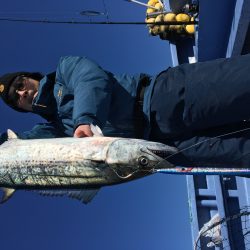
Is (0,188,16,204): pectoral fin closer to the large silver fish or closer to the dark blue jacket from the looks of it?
the large silver fish

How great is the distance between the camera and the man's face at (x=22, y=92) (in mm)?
→ 3076

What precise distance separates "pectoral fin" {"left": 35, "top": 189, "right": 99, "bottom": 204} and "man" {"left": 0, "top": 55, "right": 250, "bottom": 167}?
39cm

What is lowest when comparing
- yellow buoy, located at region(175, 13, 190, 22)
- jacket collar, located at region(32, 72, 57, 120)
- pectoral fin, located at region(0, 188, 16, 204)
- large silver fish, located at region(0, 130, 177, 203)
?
pectoral fin, located at region(0, 188, 16, 204)

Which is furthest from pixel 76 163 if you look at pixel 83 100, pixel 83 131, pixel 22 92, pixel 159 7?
pixel 159 7

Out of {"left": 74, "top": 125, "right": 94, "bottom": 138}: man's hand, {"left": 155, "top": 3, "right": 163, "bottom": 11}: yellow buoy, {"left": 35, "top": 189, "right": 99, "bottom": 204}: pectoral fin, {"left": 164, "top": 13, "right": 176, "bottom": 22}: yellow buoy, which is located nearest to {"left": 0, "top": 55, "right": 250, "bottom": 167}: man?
{"left": 74, "top": 125, "right": 94, "bottom": 138}: man's hand

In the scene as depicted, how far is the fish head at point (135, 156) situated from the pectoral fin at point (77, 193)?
0.29m

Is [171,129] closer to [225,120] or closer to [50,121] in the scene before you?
[225,120]

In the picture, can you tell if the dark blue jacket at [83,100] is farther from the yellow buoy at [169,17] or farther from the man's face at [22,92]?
the yellow buoy at [169,17]

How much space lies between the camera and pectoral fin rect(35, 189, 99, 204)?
2.45 m

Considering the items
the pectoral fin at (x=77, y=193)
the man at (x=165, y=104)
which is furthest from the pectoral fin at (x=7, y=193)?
the man at (x=165, y=104)

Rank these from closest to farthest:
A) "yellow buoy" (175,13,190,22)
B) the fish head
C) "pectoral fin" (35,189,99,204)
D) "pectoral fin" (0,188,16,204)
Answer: the fish head, "pectoral fin" (35,189,99,204), "pectoral fin" (0,188,16,204), "yellow buoy" (175,13,190,22)

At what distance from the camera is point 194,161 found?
2.80 meters

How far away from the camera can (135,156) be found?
222cm

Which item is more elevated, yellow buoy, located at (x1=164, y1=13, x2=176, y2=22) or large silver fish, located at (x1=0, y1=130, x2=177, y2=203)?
yellow buoy, located at (x1=164, y1=13, x2=176, y2=22)
